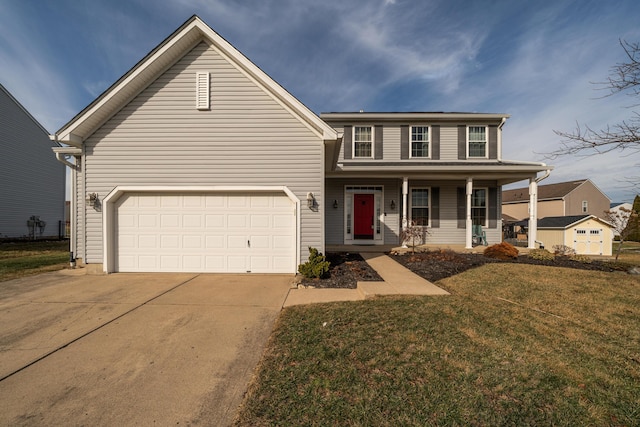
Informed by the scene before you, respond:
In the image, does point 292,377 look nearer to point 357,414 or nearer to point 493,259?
point 357,414

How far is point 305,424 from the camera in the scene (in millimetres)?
2012

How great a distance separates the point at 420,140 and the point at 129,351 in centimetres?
1261

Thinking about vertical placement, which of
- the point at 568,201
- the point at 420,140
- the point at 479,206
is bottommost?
the point at 479,206

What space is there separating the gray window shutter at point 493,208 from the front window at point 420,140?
346cm

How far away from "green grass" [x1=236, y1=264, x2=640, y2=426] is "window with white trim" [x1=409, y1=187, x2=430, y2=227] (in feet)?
22.5

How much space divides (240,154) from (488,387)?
6.76m

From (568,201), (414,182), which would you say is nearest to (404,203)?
(414,182)

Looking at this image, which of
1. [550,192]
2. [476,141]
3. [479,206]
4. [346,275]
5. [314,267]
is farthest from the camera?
[550,192]

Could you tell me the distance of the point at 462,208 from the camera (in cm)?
1164

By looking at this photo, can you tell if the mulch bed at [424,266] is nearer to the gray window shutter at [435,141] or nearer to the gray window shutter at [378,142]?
the gray window shutter at [435,141]

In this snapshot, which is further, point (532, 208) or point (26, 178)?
point (26, 178)

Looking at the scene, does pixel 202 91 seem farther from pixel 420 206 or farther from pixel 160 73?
pixel 420 206

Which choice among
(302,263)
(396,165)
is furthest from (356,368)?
(396,165)

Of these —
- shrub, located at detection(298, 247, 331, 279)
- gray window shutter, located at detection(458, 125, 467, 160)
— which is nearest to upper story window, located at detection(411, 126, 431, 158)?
gray window shutter, located at detection(458, 125, 467, 160)
